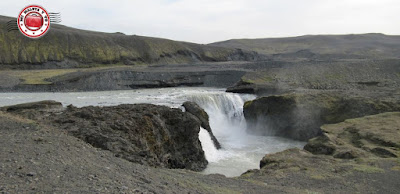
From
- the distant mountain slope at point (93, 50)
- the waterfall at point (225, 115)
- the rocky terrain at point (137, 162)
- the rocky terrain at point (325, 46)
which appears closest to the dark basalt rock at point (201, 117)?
the waterfall at point (225, 115)

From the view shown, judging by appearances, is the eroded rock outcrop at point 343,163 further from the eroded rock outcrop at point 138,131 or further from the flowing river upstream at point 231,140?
the eroded rock outcrop at point 138,131

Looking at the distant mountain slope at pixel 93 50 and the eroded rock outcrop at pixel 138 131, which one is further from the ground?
the distant mountain slope at pixel 93 50

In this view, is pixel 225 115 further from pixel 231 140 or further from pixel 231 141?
pixel 231 141

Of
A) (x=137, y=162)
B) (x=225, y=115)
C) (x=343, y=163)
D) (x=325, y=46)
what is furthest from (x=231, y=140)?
(x=325, y=46)

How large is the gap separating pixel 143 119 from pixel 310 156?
9.28 meters

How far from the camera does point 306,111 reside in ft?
107

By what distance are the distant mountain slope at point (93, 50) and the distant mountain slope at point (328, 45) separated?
40.5m

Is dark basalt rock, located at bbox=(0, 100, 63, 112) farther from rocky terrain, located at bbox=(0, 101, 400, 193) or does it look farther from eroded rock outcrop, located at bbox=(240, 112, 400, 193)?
eroded rock outcrop, located at bbox=(240, 112, 400, 193)

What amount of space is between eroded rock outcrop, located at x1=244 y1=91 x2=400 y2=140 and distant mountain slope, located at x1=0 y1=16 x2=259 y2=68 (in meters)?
61.4

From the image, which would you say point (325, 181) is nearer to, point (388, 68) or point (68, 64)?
point (388, 68)

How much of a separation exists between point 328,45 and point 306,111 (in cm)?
14038

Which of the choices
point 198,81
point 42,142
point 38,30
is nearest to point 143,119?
point 42,142

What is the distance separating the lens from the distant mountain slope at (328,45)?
13012cm

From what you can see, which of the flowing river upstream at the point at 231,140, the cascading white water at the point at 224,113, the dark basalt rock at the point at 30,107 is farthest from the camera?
the cascading white water at the point at 224,113
